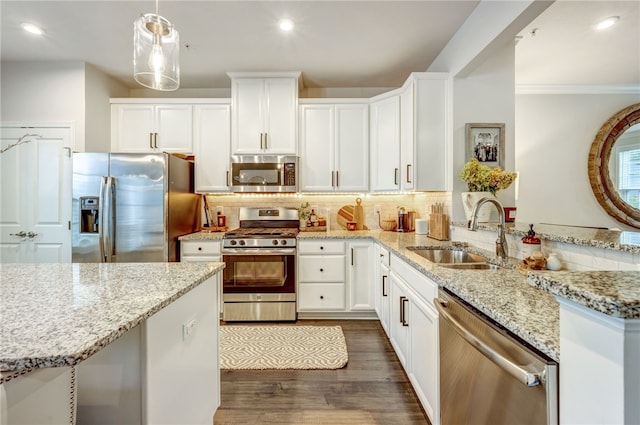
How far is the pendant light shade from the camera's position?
1552 millimetres

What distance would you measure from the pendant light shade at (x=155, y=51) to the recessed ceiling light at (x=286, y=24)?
3.53ft

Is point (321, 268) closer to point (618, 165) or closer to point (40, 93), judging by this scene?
point (40, 93)

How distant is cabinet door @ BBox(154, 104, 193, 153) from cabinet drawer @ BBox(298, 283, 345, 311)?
221 centimetres

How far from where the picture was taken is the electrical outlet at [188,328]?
1.21 meters

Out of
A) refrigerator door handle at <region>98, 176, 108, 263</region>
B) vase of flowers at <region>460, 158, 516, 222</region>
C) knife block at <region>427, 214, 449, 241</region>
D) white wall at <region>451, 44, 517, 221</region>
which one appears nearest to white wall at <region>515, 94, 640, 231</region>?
white wall at <region>451, 44, 517, 221</region>

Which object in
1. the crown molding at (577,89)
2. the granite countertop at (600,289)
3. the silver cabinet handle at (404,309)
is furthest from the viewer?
the crown molding at (577,89)

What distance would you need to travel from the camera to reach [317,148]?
134 inches

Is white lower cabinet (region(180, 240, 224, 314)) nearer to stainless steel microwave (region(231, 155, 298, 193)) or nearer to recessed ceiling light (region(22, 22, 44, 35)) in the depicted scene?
stainless steel microwave (region(231, 155, 298, 193))

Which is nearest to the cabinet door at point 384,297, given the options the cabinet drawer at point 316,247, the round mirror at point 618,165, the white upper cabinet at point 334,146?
the cabinet drawer at point 316,247

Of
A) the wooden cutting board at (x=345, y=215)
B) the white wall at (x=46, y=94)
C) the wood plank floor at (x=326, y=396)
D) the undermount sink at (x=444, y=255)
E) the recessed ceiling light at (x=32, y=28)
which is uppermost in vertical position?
the recessed ceiling light at (x=32, y=28)

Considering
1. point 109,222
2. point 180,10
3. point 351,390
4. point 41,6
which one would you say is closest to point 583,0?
point 180,10

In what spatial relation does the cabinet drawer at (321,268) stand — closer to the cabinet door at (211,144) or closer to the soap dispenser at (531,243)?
the cabinet door at (211,144)

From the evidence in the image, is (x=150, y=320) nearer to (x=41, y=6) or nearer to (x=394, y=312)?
(x=394, y=312)

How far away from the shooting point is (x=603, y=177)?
11.7 ft
